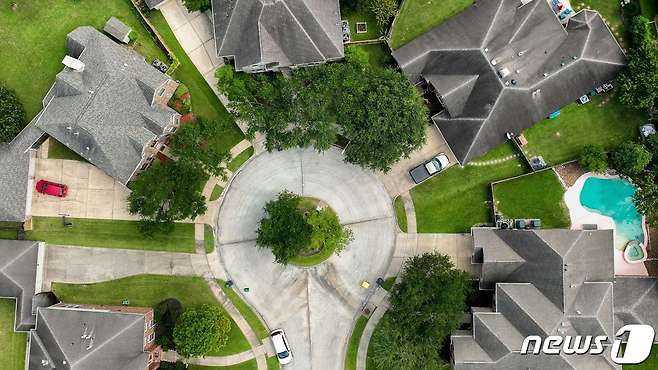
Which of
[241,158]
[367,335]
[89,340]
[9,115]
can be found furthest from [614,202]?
[9,115]

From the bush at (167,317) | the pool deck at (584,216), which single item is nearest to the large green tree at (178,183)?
the bush at (167,317)

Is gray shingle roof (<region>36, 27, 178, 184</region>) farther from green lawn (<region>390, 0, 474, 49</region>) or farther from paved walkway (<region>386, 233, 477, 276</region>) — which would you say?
paved walkway (<region>386, 233, 477, 276</region>)

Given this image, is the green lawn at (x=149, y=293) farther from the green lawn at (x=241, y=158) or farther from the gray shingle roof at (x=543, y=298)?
the gray shingle roof at (x=543, y=298)

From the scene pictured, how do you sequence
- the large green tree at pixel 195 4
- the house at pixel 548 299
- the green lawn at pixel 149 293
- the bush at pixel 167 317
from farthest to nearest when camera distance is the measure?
the green lawn at pixel 149 293, the bush at pixel 167 317, the large green tree at pixel 195 4, the house at pixel 548 299

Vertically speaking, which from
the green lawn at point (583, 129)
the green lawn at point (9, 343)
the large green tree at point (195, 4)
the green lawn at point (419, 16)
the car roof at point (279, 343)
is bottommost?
the car roof at point (279, 343)

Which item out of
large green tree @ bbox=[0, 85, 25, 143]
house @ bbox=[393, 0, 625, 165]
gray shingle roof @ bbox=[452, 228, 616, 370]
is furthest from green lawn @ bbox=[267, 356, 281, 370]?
large green tree @ bbox=[0, 85, 25, 143]

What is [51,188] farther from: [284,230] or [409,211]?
[409,211]
